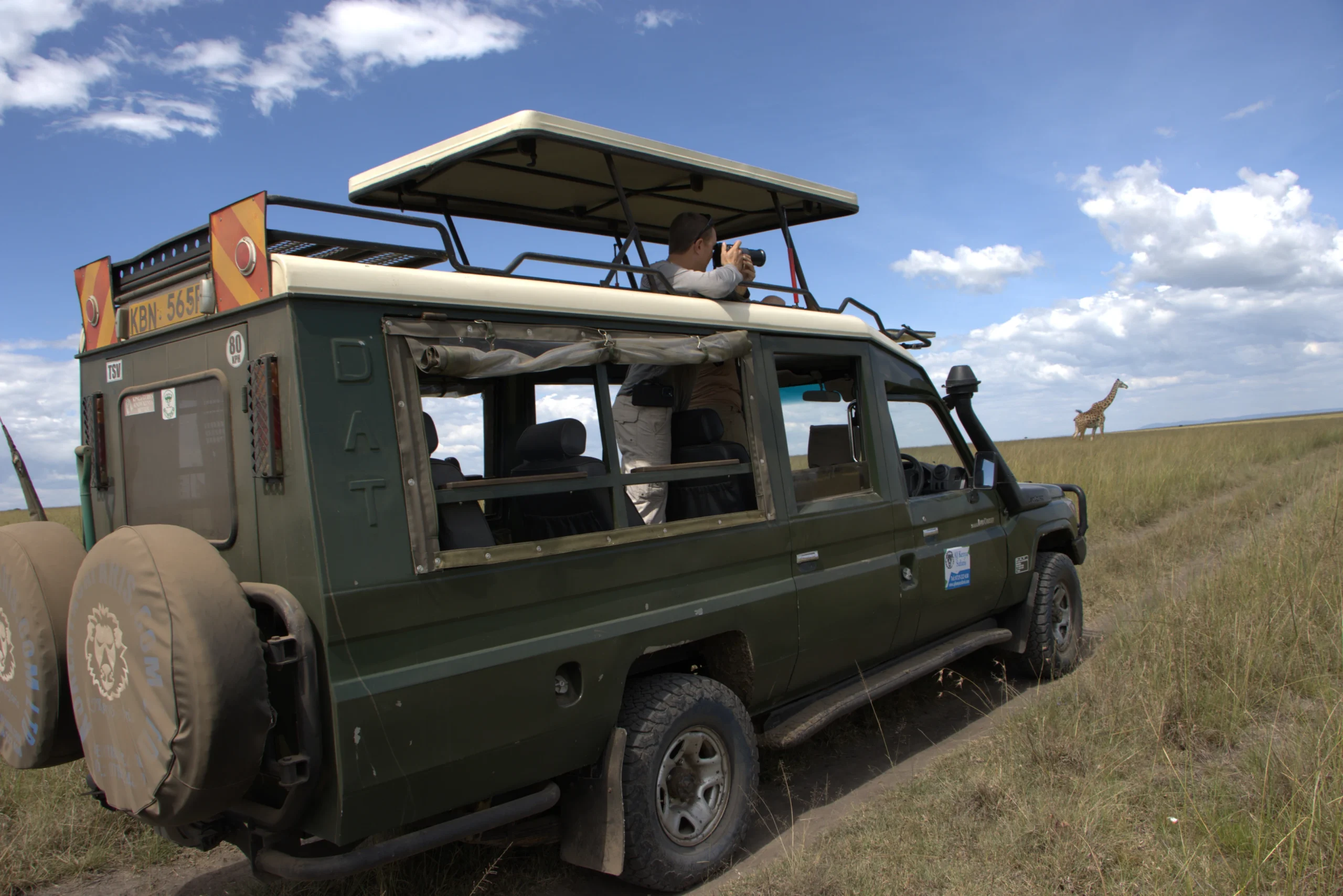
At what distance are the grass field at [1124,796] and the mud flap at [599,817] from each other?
294mm

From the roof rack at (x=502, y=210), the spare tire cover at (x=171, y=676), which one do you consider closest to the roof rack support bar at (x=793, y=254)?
the roof rack at (x=502, y=210)

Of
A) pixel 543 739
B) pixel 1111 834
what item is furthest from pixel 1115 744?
pixel 543 739

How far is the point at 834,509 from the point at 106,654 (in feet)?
9.31

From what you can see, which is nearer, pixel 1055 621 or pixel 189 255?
pixel 189 255

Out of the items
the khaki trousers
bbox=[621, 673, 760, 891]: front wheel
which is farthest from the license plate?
bbox=[621, 673, 760, 891]: front wheel

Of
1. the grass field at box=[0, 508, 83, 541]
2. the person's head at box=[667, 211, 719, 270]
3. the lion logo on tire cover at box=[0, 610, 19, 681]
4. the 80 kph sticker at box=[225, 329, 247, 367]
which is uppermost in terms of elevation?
the person's head at box=[667, 211, 719, 270]

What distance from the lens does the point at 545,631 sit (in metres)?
3.04

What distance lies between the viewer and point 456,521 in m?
3.03

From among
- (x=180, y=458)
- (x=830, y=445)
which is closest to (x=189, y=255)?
(x=180, y=458)

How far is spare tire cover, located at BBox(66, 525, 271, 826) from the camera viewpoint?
2402mm

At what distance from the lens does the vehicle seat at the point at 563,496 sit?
353 cm

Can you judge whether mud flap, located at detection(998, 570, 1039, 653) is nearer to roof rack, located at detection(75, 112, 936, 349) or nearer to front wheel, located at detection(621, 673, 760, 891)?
roof rack, located at detection(75, 112, 936, 349)

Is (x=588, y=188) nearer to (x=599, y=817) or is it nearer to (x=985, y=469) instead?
(x=985, y=469)

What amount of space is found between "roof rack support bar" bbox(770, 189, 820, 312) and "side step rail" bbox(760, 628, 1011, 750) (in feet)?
5.91
